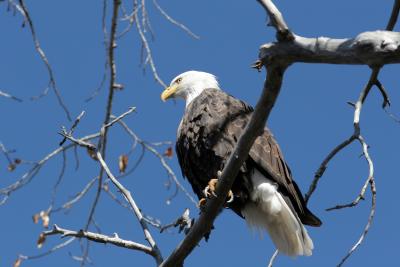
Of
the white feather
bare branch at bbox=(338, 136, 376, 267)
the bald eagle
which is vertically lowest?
bare branch at bbox=(338, 136, 376, 267)

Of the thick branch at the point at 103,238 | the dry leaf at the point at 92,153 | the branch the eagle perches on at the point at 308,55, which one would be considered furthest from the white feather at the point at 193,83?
the branch the eagle perches on at the point at 308,55

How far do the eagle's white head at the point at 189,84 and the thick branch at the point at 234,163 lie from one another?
2.72 m

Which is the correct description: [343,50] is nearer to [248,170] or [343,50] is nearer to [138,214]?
[138,214]

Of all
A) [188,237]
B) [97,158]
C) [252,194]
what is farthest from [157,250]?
[252,194]

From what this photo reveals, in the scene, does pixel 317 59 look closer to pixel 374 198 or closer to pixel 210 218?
pixel 374 198

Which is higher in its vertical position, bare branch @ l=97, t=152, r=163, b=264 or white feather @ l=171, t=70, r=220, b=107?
white feather @ l=171, t=70, r=220, b=107

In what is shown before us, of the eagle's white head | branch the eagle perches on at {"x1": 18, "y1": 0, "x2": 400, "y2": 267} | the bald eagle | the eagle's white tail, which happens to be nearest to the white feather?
the eagle's white head

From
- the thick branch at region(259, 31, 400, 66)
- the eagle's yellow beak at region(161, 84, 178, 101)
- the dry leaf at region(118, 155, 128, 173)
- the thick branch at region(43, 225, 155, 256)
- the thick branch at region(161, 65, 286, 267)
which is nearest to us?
the thick branch at region(259, 31, 400, 66)

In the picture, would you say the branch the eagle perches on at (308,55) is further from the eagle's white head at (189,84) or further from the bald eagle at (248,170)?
the eagle's white head at (189,84)

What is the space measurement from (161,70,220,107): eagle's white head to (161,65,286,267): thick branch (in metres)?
2.72

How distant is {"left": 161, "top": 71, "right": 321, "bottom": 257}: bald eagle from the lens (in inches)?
203

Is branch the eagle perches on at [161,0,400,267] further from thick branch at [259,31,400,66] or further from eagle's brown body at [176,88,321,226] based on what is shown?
eagle's brown body at [176,88,321,226]

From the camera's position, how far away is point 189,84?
6859 mm

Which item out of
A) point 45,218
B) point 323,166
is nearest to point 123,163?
point 45,218
